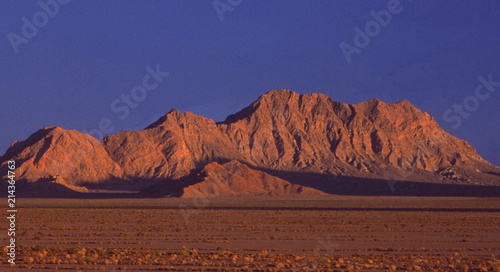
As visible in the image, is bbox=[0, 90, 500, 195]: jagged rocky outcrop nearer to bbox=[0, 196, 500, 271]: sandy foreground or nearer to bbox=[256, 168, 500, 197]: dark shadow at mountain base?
bbox=[256, 168, 500, 197]: dark shadow at mountain base

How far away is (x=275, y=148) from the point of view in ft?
536

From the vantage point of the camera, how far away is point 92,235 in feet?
Answer: 103

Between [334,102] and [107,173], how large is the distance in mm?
71105

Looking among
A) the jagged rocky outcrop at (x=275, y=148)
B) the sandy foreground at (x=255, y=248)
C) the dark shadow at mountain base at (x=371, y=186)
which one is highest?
the jagged rocky outcrop at (x=275, y=148)

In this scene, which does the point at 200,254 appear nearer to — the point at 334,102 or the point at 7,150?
the point at 7,150

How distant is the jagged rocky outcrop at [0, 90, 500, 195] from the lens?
13938 centimetres

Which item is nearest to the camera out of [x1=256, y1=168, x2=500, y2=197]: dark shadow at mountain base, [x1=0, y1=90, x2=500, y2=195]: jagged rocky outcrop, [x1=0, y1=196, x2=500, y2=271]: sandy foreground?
[x1=0, y1=196, x2=500, y2=271]: sandy foreground

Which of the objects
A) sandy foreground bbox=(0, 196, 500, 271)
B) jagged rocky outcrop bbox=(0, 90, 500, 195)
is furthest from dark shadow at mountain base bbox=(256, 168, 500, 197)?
sandy foreground bbox=(0, 196, 500, 271)

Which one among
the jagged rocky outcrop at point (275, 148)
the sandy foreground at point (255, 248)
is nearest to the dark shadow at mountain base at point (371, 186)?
the jagged rocky outcrop at point (275, 148)

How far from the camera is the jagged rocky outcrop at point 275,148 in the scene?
457 feet

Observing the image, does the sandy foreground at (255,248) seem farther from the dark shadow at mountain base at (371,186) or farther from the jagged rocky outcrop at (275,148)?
the dark shadow at mountain base at (371,186)

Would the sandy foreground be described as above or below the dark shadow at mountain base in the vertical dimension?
below

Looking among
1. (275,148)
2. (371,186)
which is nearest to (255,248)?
(371,186)

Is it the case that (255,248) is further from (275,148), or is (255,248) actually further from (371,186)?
(275,148)
